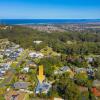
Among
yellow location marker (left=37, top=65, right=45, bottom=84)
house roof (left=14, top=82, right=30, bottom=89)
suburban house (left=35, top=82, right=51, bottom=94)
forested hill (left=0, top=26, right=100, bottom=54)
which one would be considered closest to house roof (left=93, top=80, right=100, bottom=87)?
suburban house (left=35, top=82, right=51, bottom=94)

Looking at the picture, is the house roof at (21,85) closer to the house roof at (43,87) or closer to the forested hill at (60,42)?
the house roof at (43,87)

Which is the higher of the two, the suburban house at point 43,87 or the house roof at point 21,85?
the suburban house at point 43,87

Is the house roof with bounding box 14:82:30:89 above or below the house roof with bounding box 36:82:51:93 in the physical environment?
below

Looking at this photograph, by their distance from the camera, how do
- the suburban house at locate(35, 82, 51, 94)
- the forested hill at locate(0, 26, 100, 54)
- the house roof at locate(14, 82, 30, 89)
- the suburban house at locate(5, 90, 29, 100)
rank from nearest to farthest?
the suburban house at locate(5, 90, 29, 100) → the suburban house at locate(35, 82, 51, 94) → the house roof at locate(14, 82, 30, 89) → the forested hill at locate(0, 26, 100, 54)

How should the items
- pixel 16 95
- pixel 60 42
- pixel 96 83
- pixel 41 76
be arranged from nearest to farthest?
pixel 16 95, pixel 96 83, pixel 41 76, pixel 60 42

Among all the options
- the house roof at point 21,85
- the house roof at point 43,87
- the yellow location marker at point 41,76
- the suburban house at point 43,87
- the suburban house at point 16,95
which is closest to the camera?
the suburban house at point 16,95

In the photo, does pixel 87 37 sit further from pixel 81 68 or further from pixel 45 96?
pixel 45 96

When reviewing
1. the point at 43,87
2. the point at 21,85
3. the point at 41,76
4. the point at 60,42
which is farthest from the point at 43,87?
the point at 60,42

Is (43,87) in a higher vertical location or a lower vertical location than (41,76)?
higher

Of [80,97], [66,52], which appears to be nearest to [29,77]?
[80,97]

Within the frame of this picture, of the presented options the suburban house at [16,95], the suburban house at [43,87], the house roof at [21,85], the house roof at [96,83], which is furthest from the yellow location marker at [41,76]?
the house roof at [96,83]

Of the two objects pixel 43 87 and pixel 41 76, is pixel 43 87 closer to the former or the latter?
pixel 43 87

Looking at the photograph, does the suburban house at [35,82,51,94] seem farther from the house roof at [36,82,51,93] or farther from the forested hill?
the forested hill
